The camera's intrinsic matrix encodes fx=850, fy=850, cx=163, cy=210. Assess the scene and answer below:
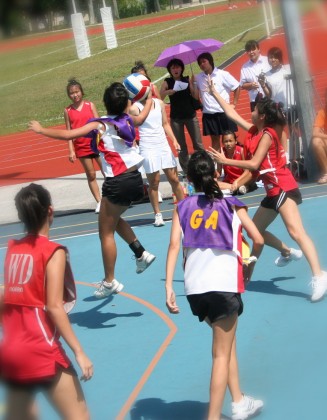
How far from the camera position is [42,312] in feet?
12.2

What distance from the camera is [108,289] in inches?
299

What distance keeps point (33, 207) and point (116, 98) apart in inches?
129

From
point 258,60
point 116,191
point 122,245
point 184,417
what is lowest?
point 184,417

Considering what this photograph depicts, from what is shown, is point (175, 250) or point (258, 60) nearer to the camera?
point (175, 250)

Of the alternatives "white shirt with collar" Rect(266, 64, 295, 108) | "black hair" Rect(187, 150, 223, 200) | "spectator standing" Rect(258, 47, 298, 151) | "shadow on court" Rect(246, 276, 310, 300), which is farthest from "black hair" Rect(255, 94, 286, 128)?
"white shirt with collar" Rect(266, 64, 295, 108)

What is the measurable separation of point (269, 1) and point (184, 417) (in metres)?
3.87

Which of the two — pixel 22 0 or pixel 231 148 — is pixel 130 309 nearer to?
pixel 231 148

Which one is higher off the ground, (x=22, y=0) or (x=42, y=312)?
(x=22, y=0)

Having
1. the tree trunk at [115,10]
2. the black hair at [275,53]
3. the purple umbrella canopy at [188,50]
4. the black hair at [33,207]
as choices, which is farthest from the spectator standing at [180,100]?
the tree trunk at [115,10]

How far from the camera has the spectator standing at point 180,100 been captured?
40.4ft

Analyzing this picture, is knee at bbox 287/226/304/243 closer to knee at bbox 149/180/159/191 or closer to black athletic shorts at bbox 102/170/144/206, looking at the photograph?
black athletic shorts at bbox 102/170/144/206

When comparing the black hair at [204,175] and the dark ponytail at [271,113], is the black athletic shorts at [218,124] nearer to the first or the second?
the dark ponytail at [271,113]

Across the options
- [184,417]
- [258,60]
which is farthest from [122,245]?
[184,417]

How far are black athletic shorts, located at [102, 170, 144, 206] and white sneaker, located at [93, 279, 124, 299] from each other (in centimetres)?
77
